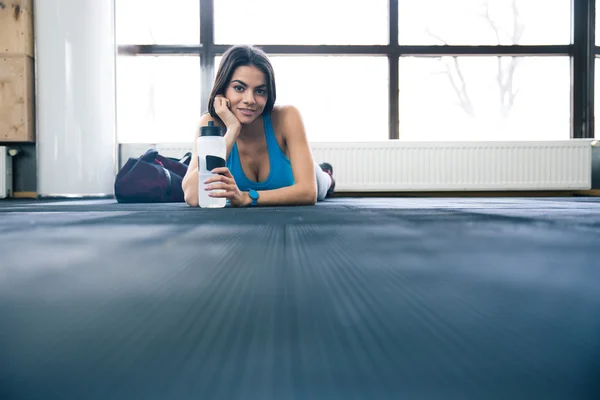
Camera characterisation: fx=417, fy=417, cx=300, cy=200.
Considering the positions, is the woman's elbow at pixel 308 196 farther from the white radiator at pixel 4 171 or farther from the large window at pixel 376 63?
the white radiator at pixel 4 171

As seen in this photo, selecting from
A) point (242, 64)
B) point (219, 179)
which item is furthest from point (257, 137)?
point (219, 179)

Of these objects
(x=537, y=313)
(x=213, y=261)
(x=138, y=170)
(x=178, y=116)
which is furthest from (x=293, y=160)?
(x=178, y=116)

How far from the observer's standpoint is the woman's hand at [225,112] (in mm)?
1568

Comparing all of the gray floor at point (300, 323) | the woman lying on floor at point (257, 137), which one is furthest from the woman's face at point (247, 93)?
the gray floor at point (300, 323)

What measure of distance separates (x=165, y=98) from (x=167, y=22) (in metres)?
0.68

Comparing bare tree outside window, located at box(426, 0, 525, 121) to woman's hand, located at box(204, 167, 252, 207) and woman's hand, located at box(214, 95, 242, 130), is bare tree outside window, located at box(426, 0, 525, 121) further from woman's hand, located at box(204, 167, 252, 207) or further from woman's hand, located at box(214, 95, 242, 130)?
woman's hand, located at box(204, 167, 252, 207)

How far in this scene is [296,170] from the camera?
1.57 meters

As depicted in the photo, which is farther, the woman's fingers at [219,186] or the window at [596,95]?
the window at [596,95]

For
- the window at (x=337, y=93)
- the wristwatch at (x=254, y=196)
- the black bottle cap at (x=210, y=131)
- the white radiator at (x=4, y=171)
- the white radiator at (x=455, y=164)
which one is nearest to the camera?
the black bottle cap at (x=210, y=131)

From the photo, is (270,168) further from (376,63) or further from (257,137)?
(376,63)

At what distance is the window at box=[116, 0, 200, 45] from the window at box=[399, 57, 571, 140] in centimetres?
191

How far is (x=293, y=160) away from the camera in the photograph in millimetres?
1588

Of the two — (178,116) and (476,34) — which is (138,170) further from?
(476,34)

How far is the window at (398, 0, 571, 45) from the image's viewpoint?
378 centimetres
